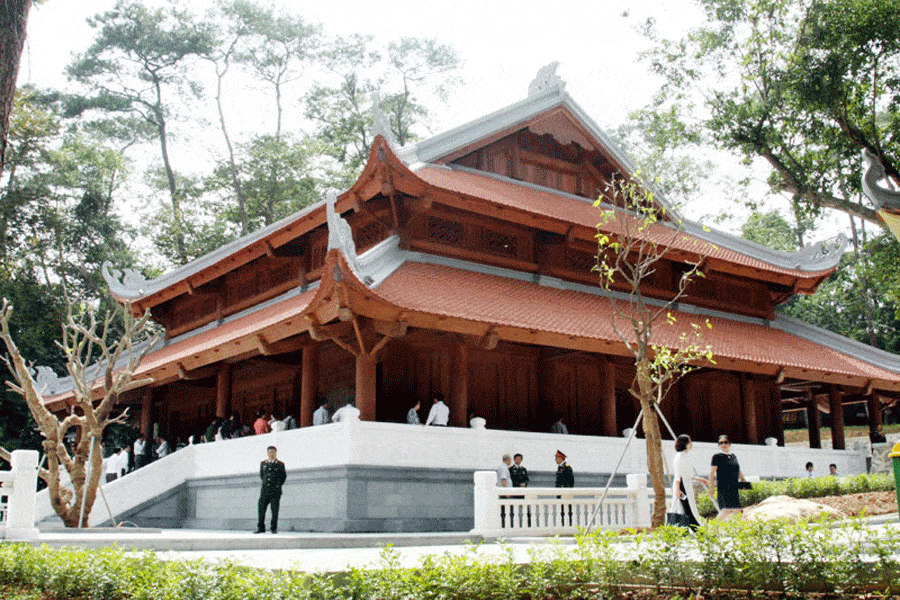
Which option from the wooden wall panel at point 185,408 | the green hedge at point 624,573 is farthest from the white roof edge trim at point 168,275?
the green hedge at point 624,573

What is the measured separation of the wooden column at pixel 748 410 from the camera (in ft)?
65.5

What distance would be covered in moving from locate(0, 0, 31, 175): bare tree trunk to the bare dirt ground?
39.4ft

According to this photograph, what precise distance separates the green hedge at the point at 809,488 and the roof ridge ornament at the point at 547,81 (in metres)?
11.0

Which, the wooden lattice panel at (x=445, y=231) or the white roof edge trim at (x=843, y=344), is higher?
the wooden lattice panel at (x=445, y=231)

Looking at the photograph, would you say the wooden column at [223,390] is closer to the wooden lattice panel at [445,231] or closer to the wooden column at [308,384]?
the wooden column at [308,384]

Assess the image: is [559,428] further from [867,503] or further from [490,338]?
[867,503]

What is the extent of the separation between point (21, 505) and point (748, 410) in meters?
15.4

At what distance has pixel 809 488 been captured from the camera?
15.1m

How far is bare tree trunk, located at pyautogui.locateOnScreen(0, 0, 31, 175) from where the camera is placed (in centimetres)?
865

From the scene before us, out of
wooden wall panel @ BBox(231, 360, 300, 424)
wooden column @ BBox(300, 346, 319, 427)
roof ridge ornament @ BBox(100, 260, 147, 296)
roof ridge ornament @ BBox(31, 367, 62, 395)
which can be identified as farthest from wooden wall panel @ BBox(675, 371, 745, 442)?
roof ridge ornament @ BBox(31, 367, 62, 395)

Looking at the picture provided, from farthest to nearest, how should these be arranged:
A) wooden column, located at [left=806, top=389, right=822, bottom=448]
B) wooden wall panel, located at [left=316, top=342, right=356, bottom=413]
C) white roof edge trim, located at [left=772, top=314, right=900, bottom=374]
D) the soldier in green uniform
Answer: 1. wooden column, located at [left=806, top=389, right=822, bottom=448]
2. white roof edge trim, located at [left=772, top=314, right=900, bottom=374]
3. wooden wall panel, located at [left=316, top=342, right=356, bottom=413]
4. the soldier in green uniform

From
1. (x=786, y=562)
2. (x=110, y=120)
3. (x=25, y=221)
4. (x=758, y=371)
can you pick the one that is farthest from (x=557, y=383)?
(x=110, y=120)

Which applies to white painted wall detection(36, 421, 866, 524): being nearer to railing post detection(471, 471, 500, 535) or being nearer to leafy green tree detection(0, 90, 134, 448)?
railing post detection(471, 471, 500, 535)

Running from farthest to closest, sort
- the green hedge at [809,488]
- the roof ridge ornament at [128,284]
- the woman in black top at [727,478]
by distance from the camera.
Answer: the roof ridge ornament at [128,284], the green hedge at [809,488], the woman in black top at [727,478]
